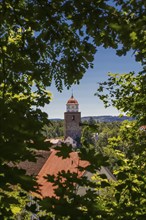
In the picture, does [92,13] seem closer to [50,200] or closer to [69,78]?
[69,78]

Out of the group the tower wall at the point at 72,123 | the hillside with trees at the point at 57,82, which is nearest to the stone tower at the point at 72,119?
the tower wall at the point at 72,123

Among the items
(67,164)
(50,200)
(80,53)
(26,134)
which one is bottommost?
(67,164)

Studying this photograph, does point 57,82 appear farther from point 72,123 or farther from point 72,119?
point 72,123

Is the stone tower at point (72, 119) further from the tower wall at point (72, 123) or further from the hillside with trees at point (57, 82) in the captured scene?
the hillside with trees at point (57, 82)

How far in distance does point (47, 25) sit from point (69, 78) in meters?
0.89

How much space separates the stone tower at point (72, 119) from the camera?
113m

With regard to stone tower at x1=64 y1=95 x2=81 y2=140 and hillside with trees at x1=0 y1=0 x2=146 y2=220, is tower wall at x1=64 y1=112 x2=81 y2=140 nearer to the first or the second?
stone tower at x1=64 y1=95 x2=81 y2=140

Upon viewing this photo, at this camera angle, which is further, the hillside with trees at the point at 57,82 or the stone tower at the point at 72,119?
the stone tower at the point at 72,119

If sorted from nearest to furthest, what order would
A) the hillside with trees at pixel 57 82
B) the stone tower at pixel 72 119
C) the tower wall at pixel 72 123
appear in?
the hillside with trees at pixel 57 82 < the tower wall at pixel 72 123 < the stone tower at pixel 72 119

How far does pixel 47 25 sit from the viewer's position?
4621 millimetres

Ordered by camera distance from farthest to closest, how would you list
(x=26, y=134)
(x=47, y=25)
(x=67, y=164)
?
(x=67, y=164) < (x=47, y=25) < (x=26, y=134)

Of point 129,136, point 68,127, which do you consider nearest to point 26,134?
point 129,136

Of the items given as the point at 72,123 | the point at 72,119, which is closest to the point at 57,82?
the point at 72,119

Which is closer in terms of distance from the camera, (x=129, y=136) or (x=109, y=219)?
(x=109, y=219)
